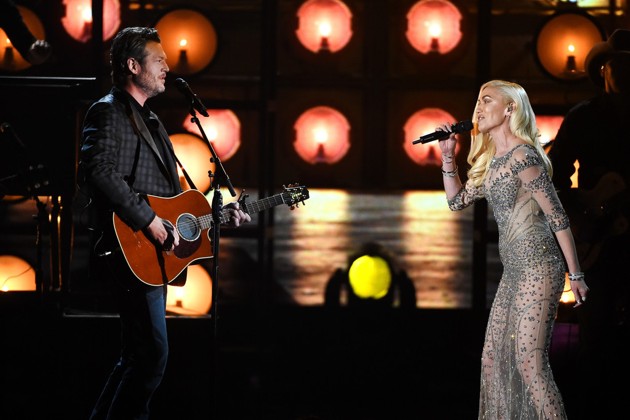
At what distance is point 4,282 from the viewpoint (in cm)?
564

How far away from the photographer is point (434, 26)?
19.0ft

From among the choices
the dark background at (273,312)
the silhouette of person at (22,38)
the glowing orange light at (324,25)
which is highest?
the glowing orange light at (324,25)

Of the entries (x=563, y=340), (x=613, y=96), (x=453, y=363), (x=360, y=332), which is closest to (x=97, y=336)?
(x=360, y=332)

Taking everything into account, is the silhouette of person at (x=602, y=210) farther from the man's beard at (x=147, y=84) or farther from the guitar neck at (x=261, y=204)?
the man's beard at (x=147, y=84)

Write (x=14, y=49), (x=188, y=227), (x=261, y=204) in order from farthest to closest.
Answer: (x=14, y=49) → (x=261, y=204) → (x=188, y=227)

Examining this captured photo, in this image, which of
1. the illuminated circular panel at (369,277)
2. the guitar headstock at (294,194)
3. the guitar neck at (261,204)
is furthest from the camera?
the illuminated circular panel at (369,277)

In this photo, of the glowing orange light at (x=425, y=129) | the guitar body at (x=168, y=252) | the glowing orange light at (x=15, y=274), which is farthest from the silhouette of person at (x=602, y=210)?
the glowing orange light at (x=15, y=274)

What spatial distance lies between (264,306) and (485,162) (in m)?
2.47

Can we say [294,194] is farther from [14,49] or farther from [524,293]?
[14,49]

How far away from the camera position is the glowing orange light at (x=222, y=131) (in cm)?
586

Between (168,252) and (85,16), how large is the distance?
286 cm

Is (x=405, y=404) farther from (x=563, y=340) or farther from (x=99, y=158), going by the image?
(x=99, y=158)

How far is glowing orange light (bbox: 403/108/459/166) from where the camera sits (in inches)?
234

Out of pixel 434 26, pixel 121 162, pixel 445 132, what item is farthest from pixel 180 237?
pixel 434 26
